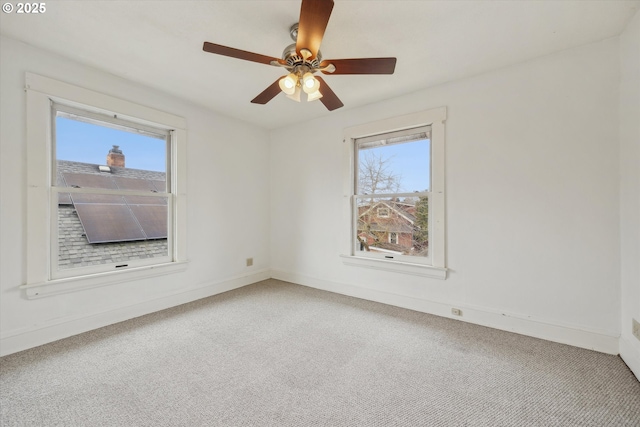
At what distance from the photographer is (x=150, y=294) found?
2.90 metres

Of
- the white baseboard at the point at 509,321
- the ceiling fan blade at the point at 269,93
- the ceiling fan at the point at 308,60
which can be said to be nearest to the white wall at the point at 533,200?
the white baseboard at the point at 509,321

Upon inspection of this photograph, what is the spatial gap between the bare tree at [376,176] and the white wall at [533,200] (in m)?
0.57

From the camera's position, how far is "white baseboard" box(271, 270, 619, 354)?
82.0 inches

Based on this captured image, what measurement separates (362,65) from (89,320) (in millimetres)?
3267

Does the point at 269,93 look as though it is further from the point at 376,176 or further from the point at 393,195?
the point at 393,195

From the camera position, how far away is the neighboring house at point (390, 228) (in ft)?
10.1

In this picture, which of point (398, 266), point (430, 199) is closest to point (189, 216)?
point (398, 266)

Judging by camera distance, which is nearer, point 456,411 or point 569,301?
point 456,411

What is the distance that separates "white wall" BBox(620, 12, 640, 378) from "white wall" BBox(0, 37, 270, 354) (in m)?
3.97

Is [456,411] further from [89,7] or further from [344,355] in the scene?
[89,7]

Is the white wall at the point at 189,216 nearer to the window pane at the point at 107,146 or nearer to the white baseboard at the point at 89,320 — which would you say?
the white baseboard at the point at 89,320

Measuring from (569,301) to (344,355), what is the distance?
1977mm

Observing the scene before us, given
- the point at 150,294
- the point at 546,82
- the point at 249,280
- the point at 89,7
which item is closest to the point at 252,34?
the point at 89,7

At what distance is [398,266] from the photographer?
3.07 meters
